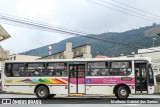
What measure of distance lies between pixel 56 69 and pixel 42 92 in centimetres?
199

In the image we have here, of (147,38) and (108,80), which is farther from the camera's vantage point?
(147,38)

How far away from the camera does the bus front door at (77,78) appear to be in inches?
970

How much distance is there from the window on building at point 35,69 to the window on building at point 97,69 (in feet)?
11.5

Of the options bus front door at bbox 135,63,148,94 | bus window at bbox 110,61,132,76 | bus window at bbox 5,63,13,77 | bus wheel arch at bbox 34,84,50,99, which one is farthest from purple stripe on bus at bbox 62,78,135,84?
bus window at bbox 5,63,13,77

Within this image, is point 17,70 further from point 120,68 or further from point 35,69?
point 120,68

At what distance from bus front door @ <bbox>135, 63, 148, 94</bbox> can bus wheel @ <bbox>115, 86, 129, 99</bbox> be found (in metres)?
0.71

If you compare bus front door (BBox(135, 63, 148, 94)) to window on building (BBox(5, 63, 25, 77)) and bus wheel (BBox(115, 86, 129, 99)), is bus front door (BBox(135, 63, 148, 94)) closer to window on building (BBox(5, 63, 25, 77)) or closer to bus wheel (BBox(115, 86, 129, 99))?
bus wheel (BBox(115, 86, 129, 99))

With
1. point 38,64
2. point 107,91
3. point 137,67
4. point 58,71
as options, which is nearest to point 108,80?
point 107,91

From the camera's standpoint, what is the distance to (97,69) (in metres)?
24.7

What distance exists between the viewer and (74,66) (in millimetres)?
25062

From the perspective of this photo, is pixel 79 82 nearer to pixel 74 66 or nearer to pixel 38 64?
pixel 74 66

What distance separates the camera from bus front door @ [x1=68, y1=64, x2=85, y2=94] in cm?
2464

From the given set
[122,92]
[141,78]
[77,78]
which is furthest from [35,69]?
[141,78]

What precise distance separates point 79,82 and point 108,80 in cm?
210
